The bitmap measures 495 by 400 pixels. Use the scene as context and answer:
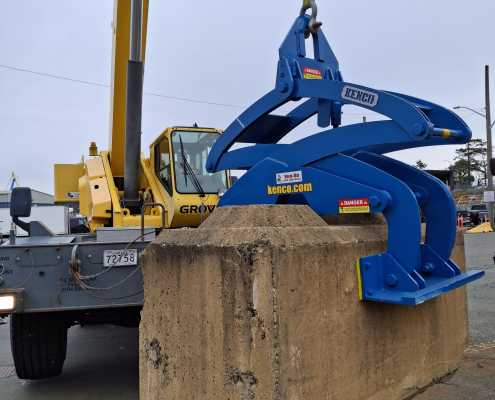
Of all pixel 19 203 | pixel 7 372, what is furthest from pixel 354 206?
pixel 7 372

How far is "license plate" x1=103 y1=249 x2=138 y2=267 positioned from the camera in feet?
14.4

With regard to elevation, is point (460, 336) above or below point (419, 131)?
below

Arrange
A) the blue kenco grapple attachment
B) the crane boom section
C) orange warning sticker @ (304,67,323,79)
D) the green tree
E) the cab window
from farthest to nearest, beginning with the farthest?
the green tree
the crane boom section
the cab window
orange warning sticker @ (304,67,323,79)
the blue kenco grapple attachment

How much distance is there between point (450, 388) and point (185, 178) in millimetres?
3602

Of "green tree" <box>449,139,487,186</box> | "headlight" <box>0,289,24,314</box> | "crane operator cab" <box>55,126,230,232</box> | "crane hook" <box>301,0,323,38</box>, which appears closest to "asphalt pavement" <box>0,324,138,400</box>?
"headlight" <box>0,289,24,314</box>

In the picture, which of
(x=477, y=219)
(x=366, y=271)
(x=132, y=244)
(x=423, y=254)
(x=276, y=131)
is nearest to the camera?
(x=366, y=271)

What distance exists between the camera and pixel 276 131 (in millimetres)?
4125

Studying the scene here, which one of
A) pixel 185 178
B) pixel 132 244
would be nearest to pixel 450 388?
pixel 132 244

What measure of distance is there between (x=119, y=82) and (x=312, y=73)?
375cm

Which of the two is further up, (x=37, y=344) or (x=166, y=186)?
(x=166, y=186)

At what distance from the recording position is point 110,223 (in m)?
6.25

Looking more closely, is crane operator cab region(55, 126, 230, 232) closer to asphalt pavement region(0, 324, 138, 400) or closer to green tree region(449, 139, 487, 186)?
asphalt pavement region(0, 324, 138, 400)

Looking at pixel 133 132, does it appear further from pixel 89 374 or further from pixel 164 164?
pixel 89 374

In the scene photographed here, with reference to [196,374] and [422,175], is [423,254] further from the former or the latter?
[196,374]
